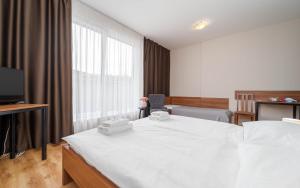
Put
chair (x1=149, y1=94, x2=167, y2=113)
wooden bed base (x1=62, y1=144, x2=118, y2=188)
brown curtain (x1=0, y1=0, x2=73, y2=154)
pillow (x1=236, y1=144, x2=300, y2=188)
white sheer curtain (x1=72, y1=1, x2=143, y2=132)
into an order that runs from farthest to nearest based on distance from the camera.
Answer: chair (x1=149, y1=94, x2=167, y2=113) < white sheer curtain (x1=72, y1=1, x2=143, y2=132) < brown curtain (x1=0, y1=0, x2=73, y2=154) < wooden bed base (x1=62, y1=144, x2=118, y2=188) < pillow (x1=236, y1=144, x2=300, y2=188)

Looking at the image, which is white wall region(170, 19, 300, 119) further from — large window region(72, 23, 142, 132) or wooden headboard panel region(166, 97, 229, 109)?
large window region(72, 23, 142, 132)

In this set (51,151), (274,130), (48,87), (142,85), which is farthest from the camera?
(142,85)

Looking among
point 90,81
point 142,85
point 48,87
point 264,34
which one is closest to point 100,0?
point 90,81

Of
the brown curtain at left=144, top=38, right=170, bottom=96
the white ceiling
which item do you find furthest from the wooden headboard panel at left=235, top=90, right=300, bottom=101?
the brown curtain at left=144, top=38, right=170, bottom=96

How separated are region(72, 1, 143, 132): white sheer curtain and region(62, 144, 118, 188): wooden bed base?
150 cm

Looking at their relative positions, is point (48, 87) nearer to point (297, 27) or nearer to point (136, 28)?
point (136, 28)

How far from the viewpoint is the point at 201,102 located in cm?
439

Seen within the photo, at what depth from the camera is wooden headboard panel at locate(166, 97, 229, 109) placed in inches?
157

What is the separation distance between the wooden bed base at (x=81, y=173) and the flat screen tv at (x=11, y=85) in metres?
1.23

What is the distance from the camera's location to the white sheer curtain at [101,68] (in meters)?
2.61

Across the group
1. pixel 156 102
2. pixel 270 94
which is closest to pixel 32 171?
pixel 156 102

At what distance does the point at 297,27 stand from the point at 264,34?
0.55 metres

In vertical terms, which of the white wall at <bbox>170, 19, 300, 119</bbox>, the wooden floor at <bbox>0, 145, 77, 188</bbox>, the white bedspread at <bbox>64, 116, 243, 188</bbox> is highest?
the white wall at <bbox>170, 19, 300, 119</bbox>

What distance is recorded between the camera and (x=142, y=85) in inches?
158
